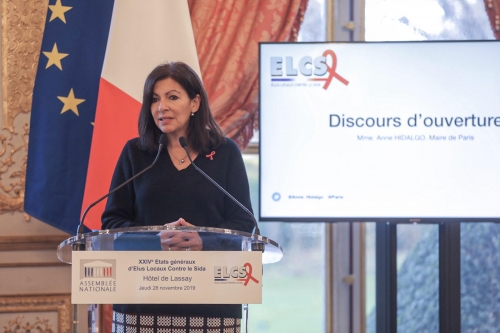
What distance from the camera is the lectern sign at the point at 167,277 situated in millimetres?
1685

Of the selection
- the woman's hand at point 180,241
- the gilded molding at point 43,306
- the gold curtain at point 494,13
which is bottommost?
the gilded molding at point 43,306

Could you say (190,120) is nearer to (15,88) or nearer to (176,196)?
(176,196)

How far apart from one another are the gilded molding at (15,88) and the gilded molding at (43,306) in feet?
1.47

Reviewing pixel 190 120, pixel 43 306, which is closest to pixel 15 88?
pixel 43 306

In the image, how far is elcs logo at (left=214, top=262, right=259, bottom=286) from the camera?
1.71 m

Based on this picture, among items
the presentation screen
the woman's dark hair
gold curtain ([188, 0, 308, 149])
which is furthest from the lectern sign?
gold curtain ([188, 0, 308, 149])

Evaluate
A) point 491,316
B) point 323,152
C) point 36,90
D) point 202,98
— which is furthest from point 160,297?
point 491,316

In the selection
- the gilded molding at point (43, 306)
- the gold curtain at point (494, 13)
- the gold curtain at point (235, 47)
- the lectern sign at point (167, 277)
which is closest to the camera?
the lectern sign at point (167, 277)

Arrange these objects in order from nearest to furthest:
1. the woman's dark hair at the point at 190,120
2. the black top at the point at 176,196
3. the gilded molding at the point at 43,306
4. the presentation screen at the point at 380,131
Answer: the black top at the point at 176,196
the woman's dark hair at the point at 190,120
the presentation screen at the point at 380,131
the gilded molding at the point at 43,306

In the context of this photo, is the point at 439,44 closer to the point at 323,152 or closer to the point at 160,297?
the point at 323,152

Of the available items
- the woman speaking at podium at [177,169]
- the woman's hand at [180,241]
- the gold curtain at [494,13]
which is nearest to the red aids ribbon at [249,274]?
the woman's hand at [180,241]

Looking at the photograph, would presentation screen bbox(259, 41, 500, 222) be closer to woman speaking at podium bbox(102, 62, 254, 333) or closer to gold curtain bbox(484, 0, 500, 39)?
gold curtain bbox(484, 0, 500, 39)

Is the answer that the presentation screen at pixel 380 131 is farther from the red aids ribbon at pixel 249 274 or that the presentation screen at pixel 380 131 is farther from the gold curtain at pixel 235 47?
the red aids ribbon at pixel 249 274

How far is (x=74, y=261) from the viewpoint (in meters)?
1.69
